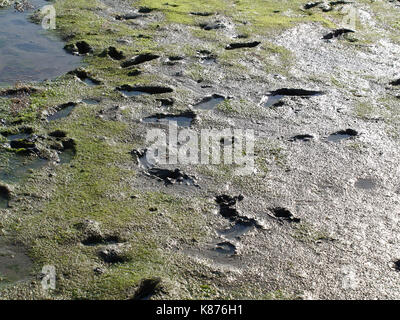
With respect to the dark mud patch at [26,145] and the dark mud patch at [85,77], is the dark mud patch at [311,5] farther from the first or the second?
the dark mud patch at [26,145]

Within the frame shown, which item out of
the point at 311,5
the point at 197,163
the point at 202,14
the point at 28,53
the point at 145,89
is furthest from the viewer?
the point at 311,5

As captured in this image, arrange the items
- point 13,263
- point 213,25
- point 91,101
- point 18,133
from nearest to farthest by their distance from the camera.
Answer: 1. point 13,263
2. point 18,133
3. point 91,101
4. point 213,25

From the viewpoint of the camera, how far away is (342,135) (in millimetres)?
7062

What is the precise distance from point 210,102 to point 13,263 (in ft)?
13.6

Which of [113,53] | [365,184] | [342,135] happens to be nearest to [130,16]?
[113,53]

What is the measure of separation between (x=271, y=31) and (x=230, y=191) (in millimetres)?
6287

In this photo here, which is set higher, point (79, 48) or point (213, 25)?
point (213, 25)

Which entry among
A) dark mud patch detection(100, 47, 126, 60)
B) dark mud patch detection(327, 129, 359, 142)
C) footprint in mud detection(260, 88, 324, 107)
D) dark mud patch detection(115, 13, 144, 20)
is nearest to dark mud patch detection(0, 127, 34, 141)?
dark mud patch detection(100, 47, 126, 60)

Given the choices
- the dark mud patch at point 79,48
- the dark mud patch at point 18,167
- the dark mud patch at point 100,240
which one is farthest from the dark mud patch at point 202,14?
the dark mud patch at point 100,240

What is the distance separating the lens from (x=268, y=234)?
5.06 metres

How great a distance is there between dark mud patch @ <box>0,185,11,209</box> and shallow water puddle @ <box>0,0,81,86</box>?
10.6 ft

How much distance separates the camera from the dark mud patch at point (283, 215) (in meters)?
5.28

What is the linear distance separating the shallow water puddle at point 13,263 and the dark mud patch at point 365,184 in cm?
357

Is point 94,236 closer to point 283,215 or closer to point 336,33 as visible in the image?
point 283,215
